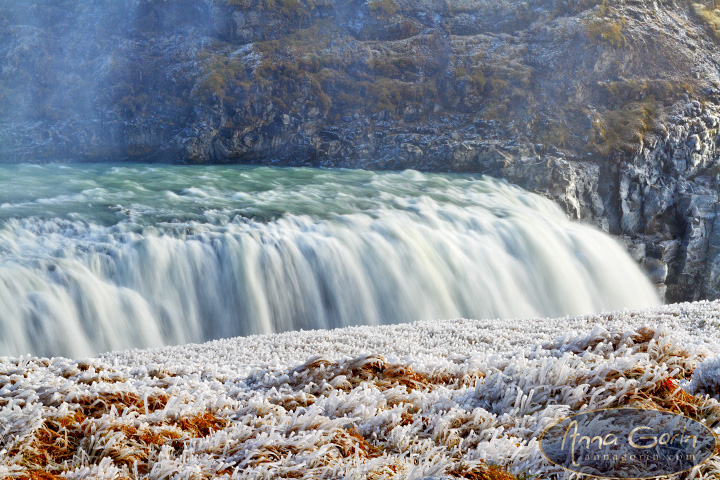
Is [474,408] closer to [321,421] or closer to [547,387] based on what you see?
[547,387]

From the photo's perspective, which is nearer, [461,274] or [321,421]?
[321,421]

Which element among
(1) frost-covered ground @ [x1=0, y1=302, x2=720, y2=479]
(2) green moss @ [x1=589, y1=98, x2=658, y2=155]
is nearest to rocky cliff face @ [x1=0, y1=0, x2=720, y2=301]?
(2) green moss @ [x1=589, y1=98, x2=658, y2=155]

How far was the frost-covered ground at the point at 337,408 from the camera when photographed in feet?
10.6

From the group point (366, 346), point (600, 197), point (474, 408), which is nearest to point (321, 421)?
point (474, 408)

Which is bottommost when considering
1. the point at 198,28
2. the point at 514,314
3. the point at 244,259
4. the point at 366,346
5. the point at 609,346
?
the point at 514,314

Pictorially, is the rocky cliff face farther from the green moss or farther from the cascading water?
the cascading water

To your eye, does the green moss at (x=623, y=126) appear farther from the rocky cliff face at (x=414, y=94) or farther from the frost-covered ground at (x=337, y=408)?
the frost-covered ground at (x=337, y=408)

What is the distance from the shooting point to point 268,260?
15.3m

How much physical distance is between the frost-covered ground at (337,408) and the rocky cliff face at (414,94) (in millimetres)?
21446

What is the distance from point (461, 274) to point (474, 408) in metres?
13.1

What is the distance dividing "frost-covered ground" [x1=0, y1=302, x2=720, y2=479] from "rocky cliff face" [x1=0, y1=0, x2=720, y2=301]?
2145 centimetres

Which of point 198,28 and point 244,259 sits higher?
point 198,28

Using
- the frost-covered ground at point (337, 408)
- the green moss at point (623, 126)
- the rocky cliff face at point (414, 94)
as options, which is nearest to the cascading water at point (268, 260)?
the rocky cliff face at point (414, 94)

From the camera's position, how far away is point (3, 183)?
70.6 feet
